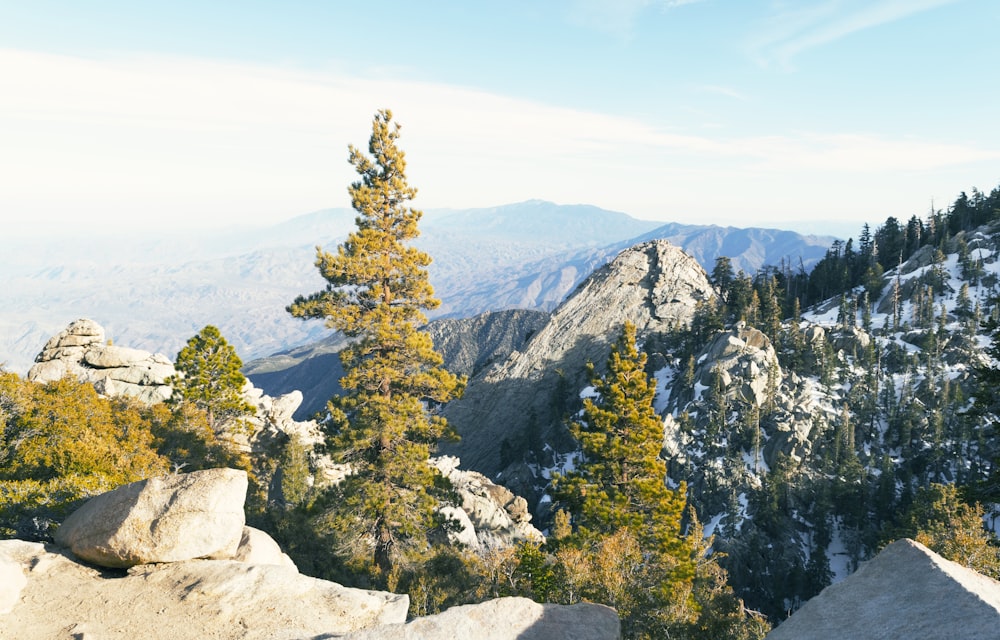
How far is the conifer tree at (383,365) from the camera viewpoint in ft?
82.6

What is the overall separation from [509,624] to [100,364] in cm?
5491

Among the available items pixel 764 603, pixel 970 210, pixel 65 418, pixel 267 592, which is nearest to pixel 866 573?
pixel 267 592

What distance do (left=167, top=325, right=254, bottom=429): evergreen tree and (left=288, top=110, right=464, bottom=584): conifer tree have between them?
64.1ft

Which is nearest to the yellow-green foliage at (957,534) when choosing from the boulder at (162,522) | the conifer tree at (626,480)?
the conifer tree at (626,480)

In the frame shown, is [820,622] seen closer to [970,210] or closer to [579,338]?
[579,338]

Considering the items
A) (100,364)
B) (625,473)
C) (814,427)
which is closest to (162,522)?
(625,473)

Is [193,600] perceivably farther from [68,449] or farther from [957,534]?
[957,534]

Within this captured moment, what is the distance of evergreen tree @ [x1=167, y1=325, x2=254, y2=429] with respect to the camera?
134 ft

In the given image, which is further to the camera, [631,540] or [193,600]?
[631,540]

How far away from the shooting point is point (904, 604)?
9.33 meters

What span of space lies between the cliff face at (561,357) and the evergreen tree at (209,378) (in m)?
72.7

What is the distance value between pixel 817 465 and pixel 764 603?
2525 centimetres

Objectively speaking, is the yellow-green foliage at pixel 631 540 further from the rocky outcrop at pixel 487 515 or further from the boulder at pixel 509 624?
the rocky outcrop at pixel 487 515

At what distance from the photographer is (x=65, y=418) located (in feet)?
93.1
